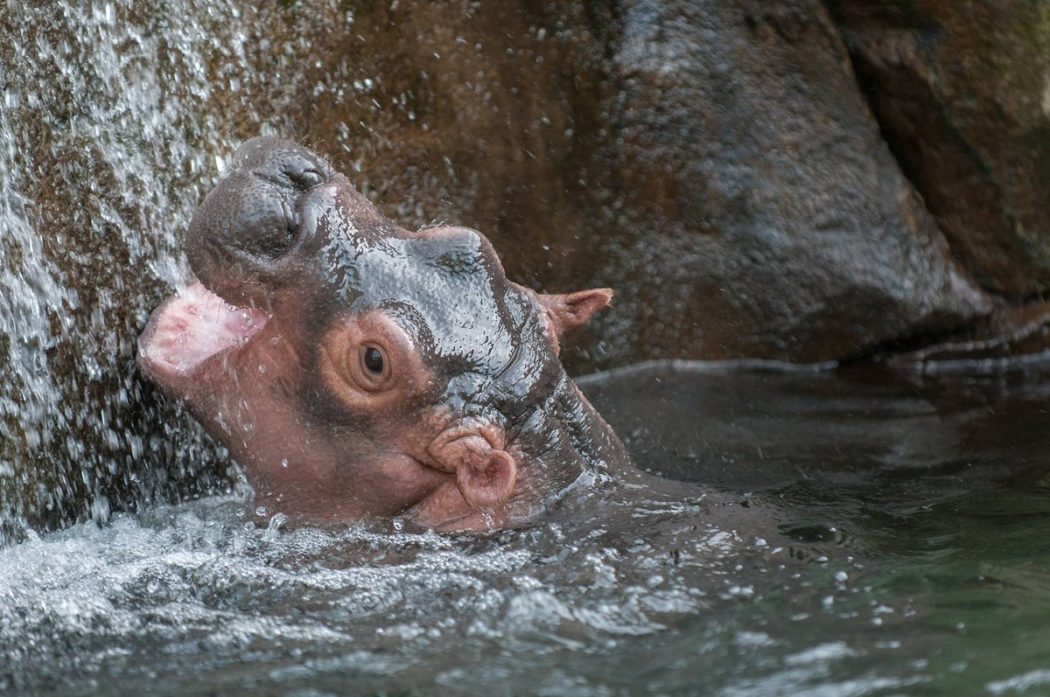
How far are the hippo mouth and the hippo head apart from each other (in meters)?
0.01

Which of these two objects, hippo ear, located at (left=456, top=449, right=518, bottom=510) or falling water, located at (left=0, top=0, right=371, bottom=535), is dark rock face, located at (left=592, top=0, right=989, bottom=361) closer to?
falling water, located at (left=0, top=0, right=371, bottom=535)

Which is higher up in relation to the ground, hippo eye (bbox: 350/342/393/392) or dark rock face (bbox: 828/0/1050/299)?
dark rock face (bbox: 828/0/1050/299)

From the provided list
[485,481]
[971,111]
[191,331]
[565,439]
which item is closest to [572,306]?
[565,439]

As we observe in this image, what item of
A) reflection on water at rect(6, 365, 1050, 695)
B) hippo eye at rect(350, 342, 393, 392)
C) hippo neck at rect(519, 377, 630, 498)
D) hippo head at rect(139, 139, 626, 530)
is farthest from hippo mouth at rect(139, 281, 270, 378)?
hippo neck at rect(519, 377, 630, 498)

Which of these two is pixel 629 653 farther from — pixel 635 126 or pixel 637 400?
pixel 635 126

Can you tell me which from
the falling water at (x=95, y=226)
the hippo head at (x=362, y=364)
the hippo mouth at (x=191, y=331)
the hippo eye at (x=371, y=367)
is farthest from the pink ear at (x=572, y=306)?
the falling water at (x=95, y=226)

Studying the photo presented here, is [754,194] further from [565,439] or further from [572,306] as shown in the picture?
[565,439]

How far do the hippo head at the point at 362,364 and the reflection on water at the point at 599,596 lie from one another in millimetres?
160

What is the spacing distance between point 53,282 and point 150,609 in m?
1.60

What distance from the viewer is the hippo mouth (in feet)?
17.7

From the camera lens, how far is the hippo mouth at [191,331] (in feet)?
17.7

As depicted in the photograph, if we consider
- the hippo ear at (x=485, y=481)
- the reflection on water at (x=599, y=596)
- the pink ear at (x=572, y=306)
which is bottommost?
the reflection on water at (x=599, y=596)

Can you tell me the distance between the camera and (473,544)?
5.07 m

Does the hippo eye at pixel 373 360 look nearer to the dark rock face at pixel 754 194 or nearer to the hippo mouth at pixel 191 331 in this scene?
the hippo mouth at pixel 191 331
